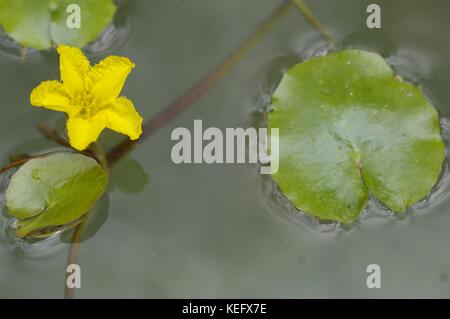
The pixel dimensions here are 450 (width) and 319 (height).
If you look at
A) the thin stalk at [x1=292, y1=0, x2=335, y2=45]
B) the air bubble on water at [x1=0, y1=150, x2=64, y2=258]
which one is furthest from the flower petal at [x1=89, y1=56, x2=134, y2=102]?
the thin stalk at [x1=292, y1=0, x2=335, y2=45]

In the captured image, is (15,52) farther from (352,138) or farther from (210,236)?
(352,138)

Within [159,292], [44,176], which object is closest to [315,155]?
[159,292]

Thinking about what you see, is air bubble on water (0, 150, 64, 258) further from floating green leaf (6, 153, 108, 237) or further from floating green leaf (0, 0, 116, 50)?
floating green leaf (0, 0, 116, 50)

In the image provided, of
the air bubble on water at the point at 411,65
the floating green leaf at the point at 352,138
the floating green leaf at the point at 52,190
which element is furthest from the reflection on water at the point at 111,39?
the air bubble on water at the point at 411,65

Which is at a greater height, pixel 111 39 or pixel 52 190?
pixel 111 39

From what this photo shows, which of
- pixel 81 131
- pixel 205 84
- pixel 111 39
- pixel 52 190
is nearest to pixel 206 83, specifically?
pixel 205 84
